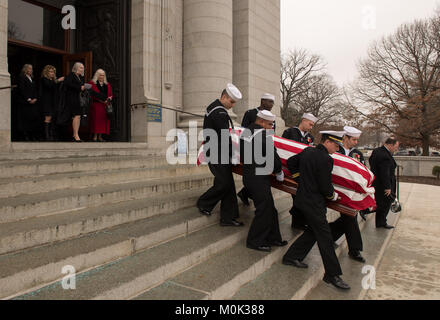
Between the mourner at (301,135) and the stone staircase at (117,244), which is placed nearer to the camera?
the stone staircase at (117,244)

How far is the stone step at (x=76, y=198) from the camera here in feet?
11.0

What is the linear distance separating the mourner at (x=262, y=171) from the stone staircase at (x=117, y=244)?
22cm

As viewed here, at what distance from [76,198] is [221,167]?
5.93ft

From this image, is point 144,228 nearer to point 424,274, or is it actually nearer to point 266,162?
point 266,162

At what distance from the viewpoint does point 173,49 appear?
9.11 metres

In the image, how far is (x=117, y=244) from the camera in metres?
3.15

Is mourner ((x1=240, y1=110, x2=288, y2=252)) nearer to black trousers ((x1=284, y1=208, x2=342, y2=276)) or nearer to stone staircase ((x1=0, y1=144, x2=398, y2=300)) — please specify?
stone staircase ((x1=0, y1=144, x2=398, y2=300))

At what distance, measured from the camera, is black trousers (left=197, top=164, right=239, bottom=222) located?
14.1 feet

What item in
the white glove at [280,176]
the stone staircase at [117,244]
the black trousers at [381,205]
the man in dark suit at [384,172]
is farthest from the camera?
the black trousers at [381,205]

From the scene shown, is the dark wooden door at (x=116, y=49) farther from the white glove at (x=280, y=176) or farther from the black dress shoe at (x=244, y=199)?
the white glove at (x=280, y=176)

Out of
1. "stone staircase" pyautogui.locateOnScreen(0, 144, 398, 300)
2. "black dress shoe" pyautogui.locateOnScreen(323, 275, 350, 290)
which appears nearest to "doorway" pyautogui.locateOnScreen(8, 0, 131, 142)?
"stone staircase" pyautogui.locateOnScreen(0, 144, 398, 300)

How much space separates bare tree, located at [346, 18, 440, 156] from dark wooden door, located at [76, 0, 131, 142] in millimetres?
24328

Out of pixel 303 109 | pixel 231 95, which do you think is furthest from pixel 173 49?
pixel 303 109

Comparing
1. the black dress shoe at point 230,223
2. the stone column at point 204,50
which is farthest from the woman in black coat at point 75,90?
the black dress shoe at point 230,223
